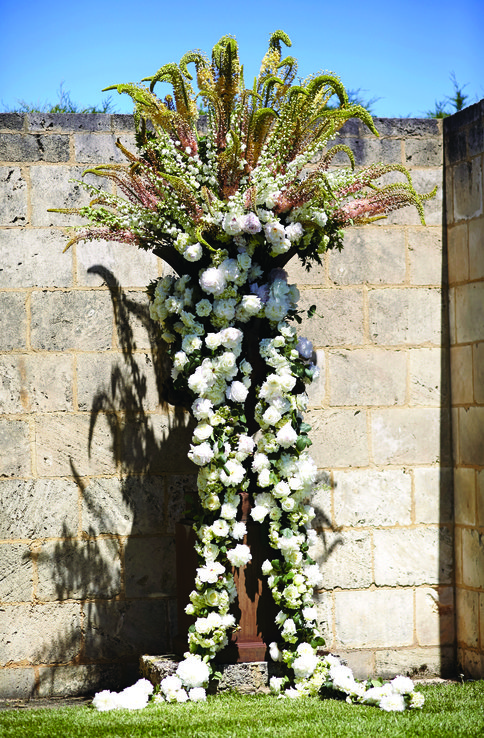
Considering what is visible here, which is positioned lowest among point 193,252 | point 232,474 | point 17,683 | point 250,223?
point 17,683

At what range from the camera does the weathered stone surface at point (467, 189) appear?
165 inches

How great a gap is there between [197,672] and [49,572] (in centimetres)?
110

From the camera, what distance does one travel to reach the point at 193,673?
10.7 ft

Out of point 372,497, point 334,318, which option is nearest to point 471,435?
point 372,497

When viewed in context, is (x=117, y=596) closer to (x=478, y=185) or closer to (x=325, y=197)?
(x=325, y=197)

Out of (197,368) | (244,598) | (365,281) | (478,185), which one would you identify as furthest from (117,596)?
(478,185)

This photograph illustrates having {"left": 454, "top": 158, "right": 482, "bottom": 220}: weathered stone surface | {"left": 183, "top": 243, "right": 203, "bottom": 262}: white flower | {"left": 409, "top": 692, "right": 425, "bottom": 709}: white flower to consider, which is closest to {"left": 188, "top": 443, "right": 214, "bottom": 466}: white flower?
{"left": 183, "top": 243, "right": 203, "bottom": 262}: white flower

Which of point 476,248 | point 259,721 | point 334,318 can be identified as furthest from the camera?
point 334,318

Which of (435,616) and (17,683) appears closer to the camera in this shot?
(17,683)

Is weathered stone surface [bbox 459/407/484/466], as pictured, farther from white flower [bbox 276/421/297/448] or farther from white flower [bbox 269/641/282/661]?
white flower [bbox 269/641/282/661]

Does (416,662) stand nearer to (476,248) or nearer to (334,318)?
(334,318)

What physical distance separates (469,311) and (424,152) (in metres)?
0.91

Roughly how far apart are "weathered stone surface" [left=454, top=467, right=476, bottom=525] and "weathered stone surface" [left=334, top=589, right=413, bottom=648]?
1.56ft

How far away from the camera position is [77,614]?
13.3ft
